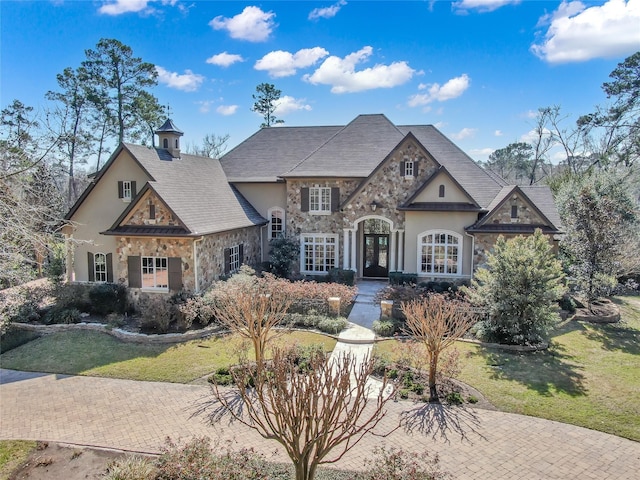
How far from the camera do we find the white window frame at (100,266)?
21234 millimetres

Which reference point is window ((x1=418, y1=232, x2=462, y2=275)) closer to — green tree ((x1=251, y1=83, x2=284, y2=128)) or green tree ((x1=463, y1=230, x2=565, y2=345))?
green tree ((x1=463, y1=230, x2=565, y2=345))

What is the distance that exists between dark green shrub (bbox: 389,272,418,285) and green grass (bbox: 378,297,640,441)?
579 centimetres

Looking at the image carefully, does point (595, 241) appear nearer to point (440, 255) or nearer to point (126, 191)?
point (440, 255)

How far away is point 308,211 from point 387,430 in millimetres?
15448

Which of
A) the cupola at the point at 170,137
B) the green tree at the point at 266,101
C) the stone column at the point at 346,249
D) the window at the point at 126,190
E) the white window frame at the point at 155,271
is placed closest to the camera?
the white window frame at the point at 155,271

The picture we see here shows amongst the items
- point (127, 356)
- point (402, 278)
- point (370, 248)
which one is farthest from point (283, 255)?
point (127, 356)

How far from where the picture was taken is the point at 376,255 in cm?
2483

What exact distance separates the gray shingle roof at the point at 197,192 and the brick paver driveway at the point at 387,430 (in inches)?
Result: 317

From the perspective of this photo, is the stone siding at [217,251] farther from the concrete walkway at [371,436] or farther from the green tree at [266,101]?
the green tree at [266,101]

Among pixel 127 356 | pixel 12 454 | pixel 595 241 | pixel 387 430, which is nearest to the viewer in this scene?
pixel 12 454

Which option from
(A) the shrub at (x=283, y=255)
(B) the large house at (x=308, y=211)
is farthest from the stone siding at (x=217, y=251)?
(A) the shrub at (x=283, y=255)

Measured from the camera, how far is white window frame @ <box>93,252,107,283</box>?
21234 millimetres

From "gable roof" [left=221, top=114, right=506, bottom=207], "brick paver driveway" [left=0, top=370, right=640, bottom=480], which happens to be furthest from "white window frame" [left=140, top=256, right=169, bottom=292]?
"gable roof" [left=221, top=114, right=506, bottom=207]

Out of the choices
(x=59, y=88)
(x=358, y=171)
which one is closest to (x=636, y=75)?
(x=358, y=171)
